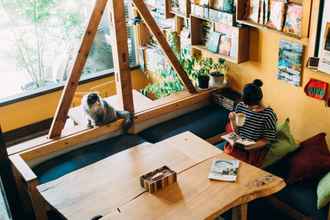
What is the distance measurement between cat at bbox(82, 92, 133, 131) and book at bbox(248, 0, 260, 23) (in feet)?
4.27

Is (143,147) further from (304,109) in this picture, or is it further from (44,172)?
(304,109)

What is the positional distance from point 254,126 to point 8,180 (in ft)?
5.38

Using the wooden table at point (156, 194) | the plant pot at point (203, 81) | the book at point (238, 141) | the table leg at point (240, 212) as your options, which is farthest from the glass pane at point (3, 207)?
the plant pot at point (203, 81)

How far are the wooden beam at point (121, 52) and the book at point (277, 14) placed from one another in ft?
3.80

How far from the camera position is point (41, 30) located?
453 cm

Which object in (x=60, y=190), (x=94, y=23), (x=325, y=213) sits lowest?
(x=325, y=213)

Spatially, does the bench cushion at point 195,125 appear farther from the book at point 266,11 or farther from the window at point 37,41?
the window at point 37,41

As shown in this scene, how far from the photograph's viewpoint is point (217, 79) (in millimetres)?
4000

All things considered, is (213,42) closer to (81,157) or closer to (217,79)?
(217,79)

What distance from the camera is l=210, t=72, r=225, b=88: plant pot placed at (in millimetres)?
4004

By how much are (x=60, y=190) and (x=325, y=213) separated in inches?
65.2

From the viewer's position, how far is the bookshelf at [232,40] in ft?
11.7

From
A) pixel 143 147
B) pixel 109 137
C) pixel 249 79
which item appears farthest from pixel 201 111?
pixel 143 147

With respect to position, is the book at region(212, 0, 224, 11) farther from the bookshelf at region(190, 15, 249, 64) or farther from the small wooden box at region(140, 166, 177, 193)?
the small wooden box at region(140, 166, 177, 193)
